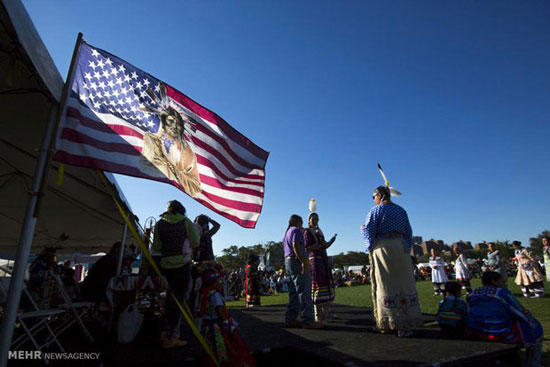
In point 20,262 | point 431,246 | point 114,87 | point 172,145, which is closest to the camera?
point 20,262

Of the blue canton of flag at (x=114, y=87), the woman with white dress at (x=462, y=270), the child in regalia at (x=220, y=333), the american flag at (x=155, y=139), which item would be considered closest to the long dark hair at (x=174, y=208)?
the american flag at (x=155, y=139)

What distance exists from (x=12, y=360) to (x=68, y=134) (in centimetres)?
269

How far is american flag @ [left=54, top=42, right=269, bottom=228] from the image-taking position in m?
2.58

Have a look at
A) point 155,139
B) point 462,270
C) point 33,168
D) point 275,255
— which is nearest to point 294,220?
point 155,139

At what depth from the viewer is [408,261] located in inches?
151

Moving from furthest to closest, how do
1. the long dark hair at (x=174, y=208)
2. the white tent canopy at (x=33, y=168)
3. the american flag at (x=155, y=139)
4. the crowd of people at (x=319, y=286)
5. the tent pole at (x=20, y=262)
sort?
the long dark hair at (x=174, y=208) < the crowd of people at (x=319, y=286) < the american flag at (x=155, y=139) < the white tent canopy at (x=33, y=168) < the tent pole at (x=20, y=262)

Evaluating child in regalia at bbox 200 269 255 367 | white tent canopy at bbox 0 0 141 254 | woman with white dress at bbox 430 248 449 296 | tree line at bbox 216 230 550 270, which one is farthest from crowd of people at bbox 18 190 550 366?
tree line at bbox 216 230 550 270

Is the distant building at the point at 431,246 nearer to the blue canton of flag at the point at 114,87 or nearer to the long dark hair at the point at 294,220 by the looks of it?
the long dark hair at the point at 294,220

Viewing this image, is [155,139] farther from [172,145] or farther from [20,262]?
[20,262]

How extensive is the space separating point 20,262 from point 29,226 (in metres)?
0.26

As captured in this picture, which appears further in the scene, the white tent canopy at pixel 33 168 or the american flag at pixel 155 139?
the american flag at pixel 155 139

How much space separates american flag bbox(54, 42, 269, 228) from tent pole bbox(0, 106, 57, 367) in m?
0.13

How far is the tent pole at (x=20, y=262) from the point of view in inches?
76.0

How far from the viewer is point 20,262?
211cm
